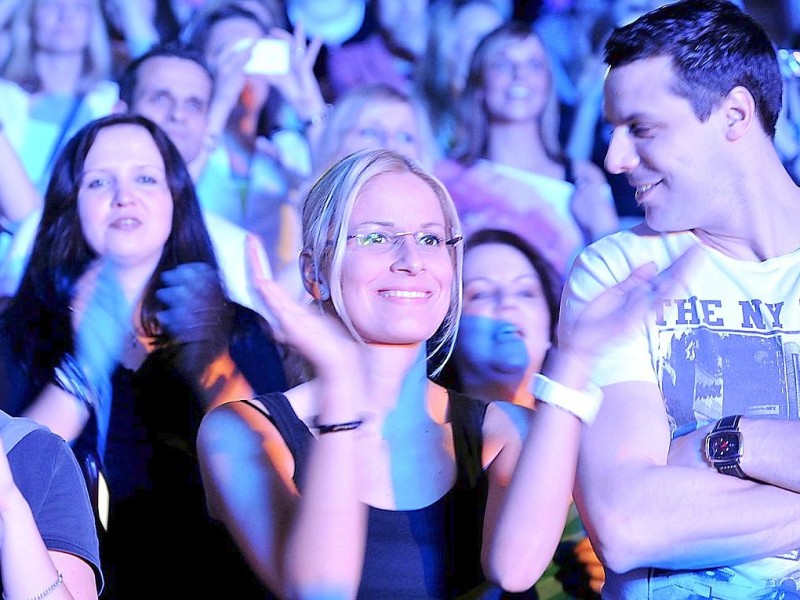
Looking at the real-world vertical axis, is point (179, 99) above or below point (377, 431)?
above

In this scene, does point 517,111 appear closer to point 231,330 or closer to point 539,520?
point 231,330

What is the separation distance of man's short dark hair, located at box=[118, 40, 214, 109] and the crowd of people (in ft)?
0.04

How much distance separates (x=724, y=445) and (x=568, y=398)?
311 mm

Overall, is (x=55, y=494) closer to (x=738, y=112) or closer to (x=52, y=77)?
(x=738, y=112)

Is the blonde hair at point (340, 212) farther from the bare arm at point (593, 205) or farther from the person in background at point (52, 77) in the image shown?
the person in background at point (52, 77)

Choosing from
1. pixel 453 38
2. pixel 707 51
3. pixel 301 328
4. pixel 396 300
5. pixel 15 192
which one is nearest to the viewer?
pixel 301 328

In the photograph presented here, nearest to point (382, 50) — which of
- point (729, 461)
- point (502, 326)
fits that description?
point (502, 326)

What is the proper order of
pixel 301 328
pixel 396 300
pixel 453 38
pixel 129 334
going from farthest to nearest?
1. pixel 453 38
2. pixel 129 334
3. pixel 396 300
4. pixel 301 328

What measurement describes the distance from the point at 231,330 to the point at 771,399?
1.50 m

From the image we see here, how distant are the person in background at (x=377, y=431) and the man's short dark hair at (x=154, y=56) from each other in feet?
4.21

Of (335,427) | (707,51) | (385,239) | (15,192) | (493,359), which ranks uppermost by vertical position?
(707,51)

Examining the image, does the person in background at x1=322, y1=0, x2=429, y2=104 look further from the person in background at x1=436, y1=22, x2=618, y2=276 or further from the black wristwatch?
the black wristwatch

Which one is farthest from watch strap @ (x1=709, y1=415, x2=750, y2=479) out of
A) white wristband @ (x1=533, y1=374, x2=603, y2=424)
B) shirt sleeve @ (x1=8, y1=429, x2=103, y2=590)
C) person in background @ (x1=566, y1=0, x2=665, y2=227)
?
person in background @ (x1=566, y1=0, x2=665, y2=227)

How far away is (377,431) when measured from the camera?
1.80 metres
